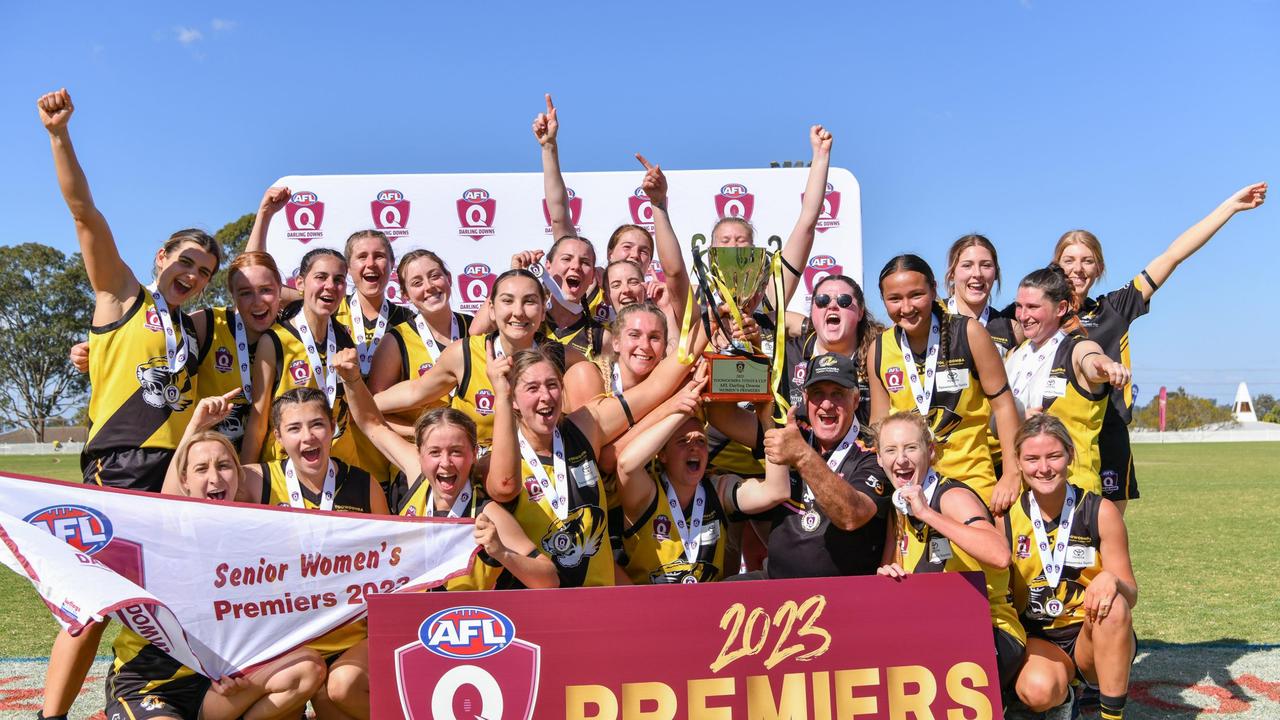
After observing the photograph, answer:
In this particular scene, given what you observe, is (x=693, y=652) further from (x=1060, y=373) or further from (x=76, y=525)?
(x=1060, y=373)

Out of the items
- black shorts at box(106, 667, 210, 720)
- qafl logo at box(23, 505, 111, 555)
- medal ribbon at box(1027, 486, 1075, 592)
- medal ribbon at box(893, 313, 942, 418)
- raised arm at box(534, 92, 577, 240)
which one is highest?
raised arm at box(534, 92, 577, 240)

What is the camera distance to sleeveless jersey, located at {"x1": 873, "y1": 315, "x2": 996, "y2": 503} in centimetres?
487

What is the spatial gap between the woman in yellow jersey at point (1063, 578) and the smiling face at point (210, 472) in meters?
3.54

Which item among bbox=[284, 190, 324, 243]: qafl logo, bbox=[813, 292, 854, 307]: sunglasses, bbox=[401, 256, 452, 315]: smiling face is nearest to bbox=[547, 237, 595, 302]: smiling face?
bbox=[401, 256, 452, 315]: smiling face

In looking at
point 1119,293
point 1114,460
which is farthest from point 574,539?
point 1119,293

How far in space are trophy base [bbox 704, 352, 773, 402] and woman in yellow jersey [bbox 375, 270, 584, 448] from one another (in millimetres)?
1043

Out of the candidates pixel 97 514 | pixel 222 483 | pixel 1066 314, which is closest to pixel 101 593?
pixel 97 514

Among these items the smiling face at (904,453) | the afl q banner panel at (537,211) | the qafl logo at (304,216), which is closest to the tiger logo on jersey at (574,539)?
the smiling face at (904,453)

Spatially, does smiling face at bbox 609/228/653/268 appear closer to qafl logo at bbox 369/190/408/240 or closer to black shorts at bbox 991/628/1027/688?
black shorts at bbox 991/628/1027/688

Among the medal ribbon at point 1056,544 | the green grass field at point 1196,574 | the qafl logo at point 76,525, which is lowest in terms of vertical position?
the green grass field at point 1196,574

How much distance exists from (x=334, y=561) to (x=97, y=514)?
0.96 meters

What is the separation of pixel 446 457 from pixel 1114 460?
3999 millimetres

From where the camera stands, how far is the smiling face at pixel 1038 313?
535cm

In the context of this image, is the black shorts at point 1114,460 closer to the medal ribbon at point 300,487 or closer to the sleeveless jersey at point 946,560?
the sleeveless jersey at point 946,560
